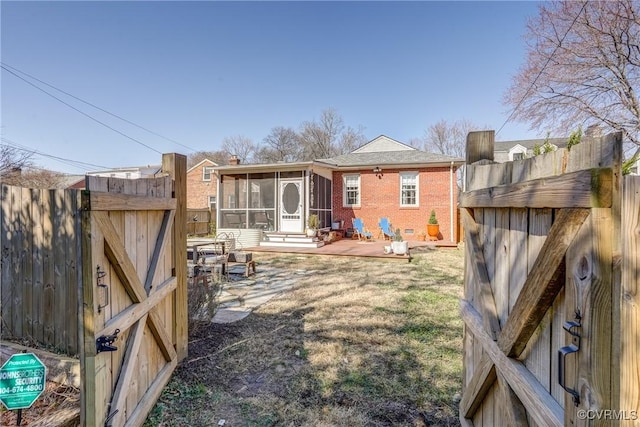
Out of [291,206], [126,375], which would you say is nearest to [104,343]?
[126,375]

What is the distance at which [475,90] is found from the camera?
1550cm

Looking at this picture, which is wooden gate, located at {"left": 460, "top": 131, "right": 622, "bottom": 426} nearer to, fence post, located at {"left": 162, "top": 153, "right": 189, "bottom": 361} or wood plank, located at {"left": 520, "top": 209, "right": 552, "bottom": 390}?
wood plank, located at {"left": 520, "top": 209, "right": 552, "bottom": 390}

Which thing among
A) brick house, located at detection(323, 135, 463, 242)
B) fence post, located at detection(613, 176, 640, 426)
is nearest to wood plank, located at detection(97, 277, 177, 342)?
fence post, located at detection(613, 176, 640, 426)

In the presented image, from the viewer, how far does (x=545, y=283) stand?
3.70ft

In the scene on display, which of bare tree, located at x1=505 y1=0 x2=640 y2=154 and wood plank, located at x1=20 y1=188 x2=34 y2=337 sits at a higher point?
bare tree, located at x1=505 y1=0 x2=640 y2=154

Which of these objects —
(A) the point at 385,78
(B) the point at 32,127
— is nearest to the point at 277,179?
(A) the point at 385,78

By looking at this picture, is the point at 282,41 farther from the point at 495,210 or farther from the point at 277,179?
the point at 495,210

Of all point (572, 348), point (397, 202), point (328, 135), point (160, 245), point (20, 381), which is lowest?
point (20, 381)

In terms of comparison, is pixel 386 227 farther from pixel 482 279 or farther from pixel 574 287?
pixel 574 287

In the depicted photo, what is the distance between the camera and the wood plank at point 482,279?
5.74 ft

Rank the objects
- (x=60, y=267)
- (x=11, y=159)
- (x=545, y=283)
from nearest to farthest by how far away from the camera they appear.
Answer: (x=545, y=283), (x=60, y=267), (x=11, y=159)

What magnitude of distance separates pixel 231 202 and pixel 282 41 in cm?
788

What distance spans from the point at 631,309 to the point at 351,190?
47.5ft

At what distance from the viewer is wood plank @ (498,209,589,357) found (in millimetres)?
979
